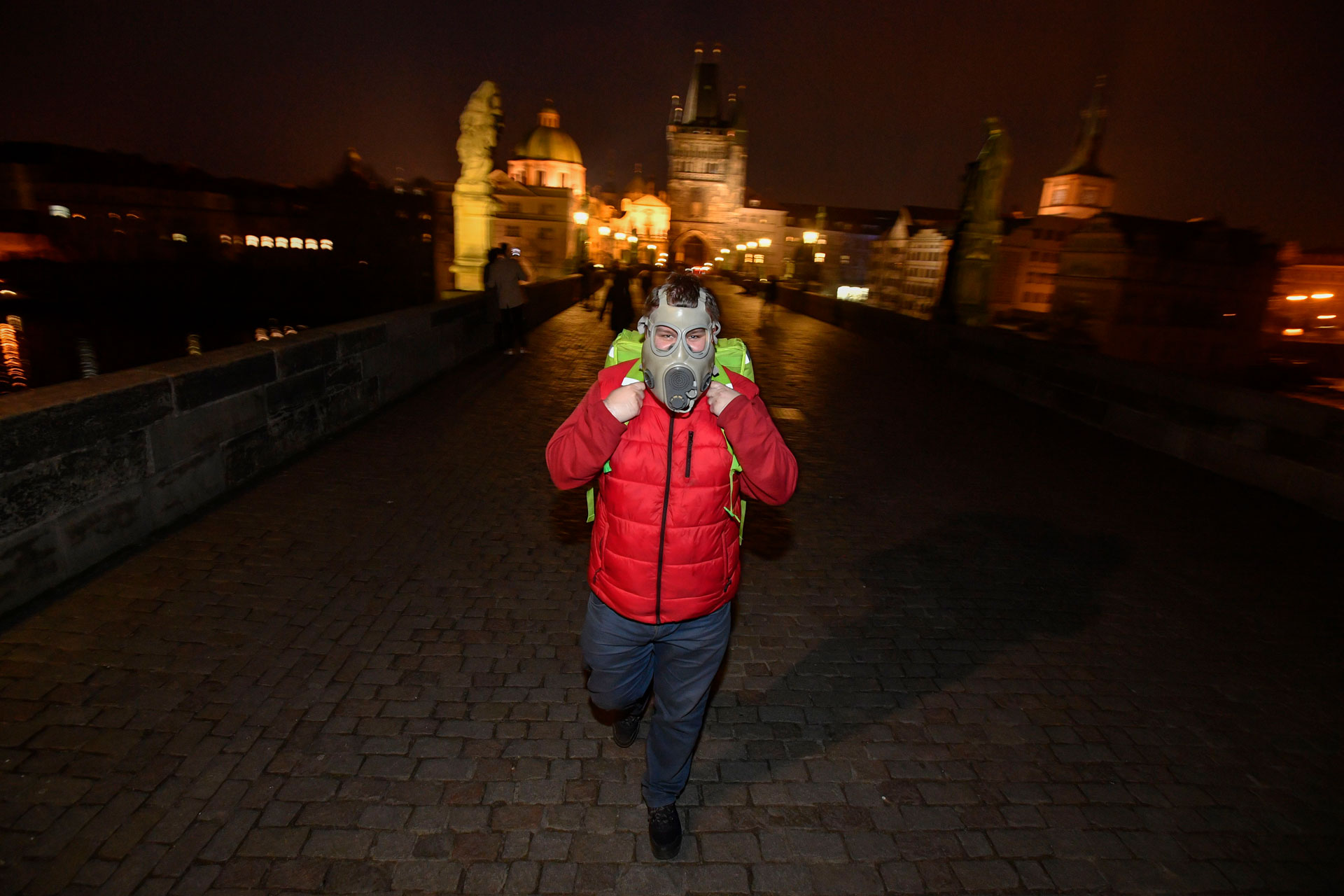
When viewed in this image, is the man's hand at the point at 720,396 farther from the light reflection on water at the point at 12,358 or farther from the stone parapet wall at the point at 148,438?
the light reflection on water at the point at 12,358

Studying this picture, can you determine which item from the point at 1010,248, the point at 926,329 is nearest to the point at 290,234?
the point at 1010,248

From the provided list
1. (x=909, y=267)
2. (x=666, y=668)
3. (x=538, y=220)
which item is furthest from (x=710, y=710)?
(x=538, y=220)

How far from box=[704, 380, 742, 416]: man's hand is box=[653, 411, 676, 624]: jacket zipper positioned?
15 centimetres

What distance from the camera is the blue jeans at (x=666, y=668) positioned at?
251 centimetres

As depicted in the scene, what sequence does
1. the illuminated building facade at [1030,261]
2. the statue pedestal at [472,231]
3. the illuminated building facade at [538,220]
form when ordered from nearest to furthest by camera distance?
the statue pedestal at [472,231] → the illuminated building facade at [1030,261] → the illuminated building facade at [538,220]

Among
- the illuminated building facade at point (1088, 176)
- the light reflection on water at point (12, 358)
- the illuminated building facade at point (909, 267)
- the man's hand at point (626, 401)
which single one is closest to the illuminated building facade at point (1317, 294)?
the illuminated building facade at point (909, 267)

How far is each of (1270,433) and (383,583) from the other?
7.99m

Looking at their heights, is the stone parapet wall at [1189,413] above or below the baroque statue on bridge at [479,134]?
below

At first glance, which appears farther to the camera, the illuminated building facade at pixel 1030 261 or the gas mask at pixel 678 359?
the illuminated building facade at pixel 1030 261

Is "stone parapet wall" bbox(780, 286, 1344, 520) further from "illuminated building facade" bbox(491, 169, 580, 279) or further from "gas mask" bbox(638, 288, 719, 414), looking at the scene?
"illuminated building facade" bbox(491, 169, 580, 279)

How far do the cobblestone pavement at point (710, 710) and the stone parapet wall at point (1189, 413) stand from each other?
732 millimetres

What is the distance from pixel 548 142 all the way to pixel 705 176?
837 inches

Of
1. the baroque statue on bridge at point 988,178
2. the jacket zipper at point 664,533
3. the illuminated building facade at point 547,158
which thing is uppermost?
the illuminated building facade at point 547,158

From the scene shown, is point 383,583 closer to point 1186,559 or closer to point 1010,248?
point 1186,559
